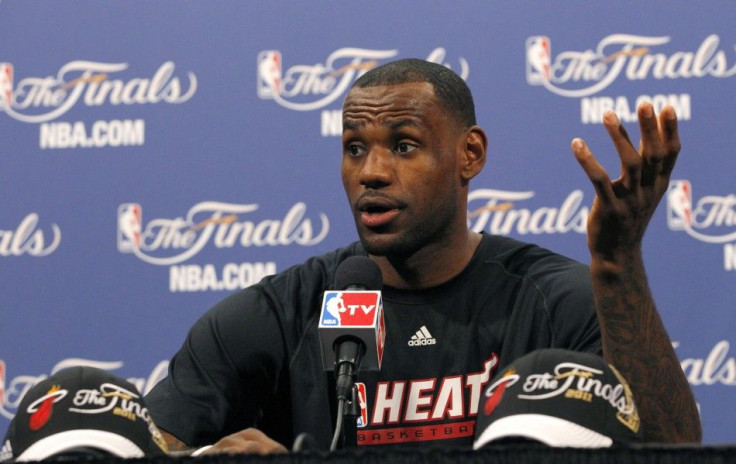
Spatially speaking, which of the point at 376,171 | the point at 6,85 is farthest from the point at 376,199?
the point at 6,85

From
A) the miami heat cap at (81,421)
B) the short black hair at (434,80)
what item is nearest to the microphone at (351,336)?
the miami heat cap at (81,421)

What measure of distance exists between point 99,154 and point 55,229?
26cm

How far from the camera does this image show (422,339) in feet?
6.36

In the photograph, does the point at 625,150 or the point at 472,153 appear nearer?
the point at 625,150

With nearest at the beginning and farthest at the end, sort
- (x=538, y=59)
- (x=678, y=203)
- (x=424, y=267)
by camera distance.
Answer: (x=424, y=267)
(x=678, y=203)
(x=538, y=59)

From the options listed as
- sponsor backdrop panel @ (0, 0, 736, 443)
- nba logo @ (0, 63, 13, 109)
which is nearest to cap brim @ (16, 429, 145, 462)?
sponsor backdrop panel @ (0, 0, 736, 443)

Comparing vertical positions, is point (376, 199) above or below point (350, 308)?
above

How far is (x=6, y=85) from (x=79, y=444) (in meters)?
2.41

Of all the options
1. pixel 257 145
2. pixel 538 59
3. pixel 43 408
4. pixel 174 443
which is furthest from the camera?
pixel 257 145

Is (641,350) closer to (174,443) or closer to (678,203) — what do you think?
(174,443)

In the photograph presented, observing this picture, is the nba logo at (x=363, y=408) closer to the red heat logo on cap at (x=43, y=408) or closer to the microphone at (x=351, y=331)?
the microphone at (x=351, y=331)

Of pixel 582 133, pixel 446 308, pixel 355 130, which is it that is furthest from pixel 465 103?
pixel 582 133

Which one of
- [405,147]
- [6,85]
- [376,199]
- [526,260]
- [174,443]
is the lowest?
[174,443]

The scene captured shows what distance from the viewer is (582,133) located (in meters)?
2.90
